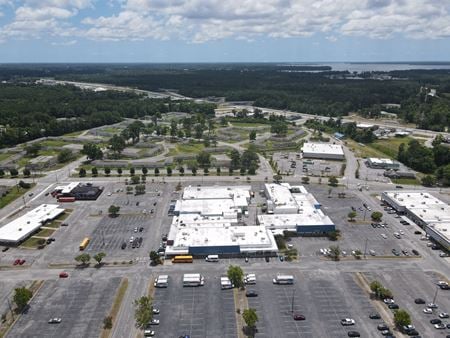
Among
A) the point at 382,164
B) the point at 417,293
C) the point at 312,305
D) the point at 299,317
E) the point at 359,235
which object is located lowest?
the point at 312,305

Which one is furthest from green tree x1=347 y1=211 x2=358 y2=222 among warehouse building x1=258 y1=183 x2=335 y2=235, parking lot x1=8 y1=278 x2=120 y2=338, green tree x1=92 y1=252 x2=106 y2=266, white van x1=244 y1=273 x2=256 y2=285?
green tree x1=92 y1=252 x2=106 y2=266

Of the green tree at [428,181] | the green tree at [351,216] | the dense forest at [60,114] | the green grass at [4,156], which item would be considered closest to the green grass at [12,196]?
the green grass at [4,156]

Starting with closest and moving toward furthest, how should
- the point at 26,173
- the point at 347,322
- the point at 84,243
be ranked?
1. the point at 347,322
2. the point at 84,243
3. the point at 26,173

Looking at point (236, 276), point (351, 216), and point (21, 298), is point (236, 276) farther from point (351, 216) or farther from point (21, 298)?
point (351, 216)

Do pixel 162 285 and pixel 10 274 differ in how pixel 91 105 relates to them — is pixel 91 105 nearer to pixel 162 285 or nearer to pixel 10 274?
pixel 10 274

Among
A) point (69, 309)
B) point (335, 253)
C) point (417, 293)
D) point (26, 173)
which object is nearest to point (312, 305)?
point (335, 253)

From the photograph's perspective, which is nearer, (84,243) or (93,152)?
(84,243)

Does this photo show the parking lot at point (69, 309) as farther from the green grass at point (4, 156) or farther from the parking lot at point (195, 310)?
the green grass at point (4, 156)
